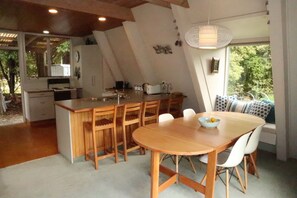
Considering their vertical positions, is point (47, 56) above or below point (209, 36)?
above

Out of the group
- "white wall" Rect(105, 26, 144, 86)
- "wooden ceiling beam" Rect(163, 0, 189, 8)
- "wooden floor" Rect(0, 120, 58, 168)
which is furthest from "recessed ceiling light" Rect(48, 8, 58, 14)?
"wooden floor" Rect(0, 120, 58, 168)

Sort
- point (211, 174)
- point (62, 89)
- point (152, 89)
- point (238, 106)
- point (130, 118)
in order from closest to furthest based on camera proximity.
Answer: point (211, 174), point (130, 118), point (238, 106), point (152, 89), point (62, 89)

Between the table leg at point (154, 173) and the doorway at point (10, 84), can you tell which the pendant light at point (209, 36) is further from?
the doorway at point (10, 84)

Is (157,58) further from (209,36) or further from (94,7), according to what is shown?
(209,36)

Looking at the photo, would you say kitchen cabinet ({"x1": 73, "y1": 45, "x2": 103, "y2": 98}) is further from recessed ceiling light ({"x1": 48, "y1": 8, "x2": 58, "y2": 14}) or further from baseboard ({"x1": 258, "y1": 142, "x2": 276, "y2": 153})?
baseboard ({"x1": 258, "y1": 142, "x2": 276, "y2": 153})

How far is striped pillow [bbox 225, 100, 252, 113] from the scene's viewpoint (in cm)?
388

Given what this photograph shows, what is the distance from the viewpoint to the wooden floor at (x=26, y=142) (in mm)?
3578

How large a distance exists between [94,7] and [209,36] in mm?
2076

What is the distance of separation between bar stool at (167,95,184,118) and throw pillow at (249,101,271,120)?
1.25m

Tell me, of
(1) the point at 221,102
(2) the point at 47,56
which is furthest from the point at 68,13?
(1) the point at 221,102

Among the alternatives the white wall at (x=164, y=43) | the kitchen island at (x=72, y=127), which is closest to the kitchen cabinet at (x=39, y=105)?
the kitchen island at (x=72, y=127)

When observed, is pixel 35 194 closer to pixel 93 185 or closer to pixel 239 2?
pixel 93 185

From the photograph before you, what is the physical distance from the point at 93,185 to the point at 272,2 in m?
2.98

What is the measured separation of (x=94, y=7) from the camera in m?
3.49
